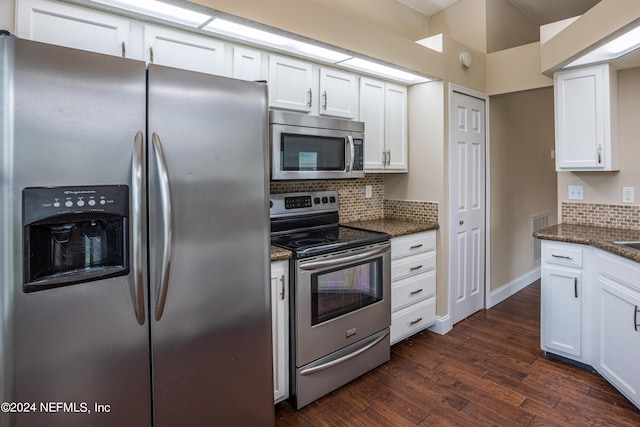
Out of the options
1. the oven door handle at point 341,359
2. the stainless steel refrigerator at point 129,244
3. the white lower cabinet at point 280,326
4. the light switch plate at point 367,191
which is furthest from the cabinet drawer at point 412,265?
the stainless steel refrigerator at point 129,244

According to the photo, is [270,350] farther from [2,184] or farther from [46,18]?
[46,18]

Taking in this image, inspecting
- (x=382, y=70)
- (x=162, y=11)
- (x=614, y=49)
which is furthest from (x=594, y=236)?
(x=162, y=11)

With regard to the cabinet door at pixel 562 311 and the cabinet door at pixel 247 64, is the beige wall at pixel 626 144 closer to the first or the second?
the cabinet door at pixel 562 311

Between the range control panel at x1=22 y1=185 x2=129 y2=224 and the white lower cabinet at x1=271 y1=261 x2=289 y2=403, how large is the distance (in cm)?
87

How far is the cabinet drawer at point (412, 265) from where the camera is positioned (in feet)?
8.80

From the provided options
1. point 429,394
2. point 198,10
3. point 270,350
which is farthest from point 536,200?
point 198,10

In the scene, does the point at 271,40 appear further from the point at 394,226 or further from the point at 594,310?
the point at 594,310

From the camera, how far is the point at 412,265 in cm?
281

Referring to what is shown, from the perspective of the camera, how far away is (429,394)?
2188mm

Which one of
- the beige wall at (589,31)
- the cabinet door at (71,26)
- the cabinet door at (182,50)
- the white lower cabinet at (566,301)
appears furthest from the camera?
the white lower cabinet at (566,301)

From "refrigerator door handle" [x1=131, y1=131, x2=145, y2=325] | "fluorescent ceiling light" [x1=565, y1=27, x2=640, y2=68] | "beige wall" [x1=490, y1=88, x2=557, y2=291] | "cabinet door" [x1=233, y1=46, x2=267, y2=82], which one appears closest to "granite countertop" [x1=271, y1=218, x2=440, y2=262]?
"beige wall" [x1=490, y1=88, x2=557, y2=291]

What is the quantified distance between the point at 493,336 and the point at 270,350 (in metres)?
2.09

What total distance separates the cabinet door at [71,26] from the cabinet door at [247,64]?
55 centimetres

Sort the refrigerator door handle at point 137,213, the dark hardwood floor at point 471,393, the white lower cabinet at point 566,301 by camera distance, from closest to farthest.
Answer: the refrigerator door handle at point 137,213, the dark hardwood floor at point 471,393, the white lower cabinet at point 566,301
